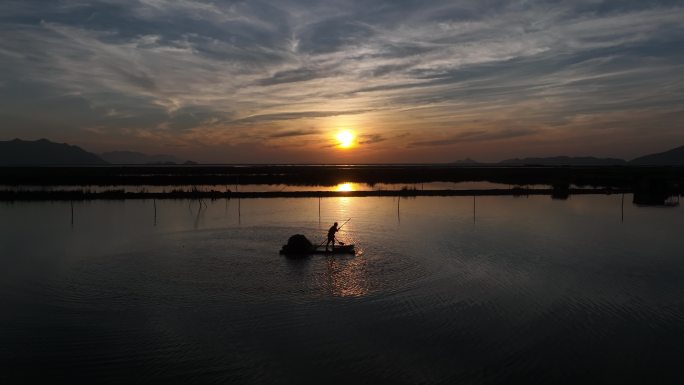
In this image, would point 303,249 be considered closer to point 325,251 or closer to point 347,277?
point 325,251

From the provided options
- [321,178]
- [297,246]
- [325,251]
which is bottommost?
[325,251]

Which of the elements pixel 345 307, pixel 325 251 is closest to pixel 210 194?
pixel 325 251

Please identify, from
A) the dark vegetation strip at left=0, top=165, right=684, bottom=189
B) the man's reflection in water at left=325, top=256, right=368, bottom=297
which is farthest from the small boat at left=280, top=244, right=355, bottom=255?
the dark vegetation strip at left=0, top=165, right=684, bottom=189

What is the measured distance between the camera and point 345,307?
10492 millimetres

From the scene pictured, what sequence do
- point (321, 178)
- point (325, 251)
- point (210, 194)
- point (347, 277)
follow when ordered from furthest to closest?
1. point (321, 178)
2. point (210, 194)
3. point (325, 251)
4. point (347, 277)

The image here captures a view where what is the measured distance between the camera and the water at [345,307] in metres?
7.74

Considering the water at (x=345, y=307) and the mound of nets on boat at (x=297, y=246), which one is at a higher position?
the mound of nets on boat at (x=297, y=246)

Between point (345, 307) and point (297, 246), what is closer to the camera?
point (345, 307)

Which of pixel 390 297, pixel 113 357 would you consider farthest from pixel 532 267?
pixel 113 357

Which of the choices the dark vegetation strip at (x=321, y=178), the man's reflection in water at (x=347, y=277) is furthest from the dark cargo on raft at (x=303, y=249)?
the dark vegetation strip at (x=321, y=178)

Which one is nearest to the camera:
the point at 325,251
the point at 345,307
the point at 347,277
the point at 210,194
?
the point at 345,307

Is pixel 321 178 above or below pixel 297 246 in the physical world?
above

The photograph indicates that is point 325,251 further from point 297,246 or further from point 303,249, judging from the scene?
point 297,246

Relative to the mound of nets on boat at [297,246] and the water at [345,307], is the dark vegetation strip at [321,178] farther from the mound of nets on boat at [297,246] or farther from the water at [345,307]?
the mound of nets on boat at [297,246]
